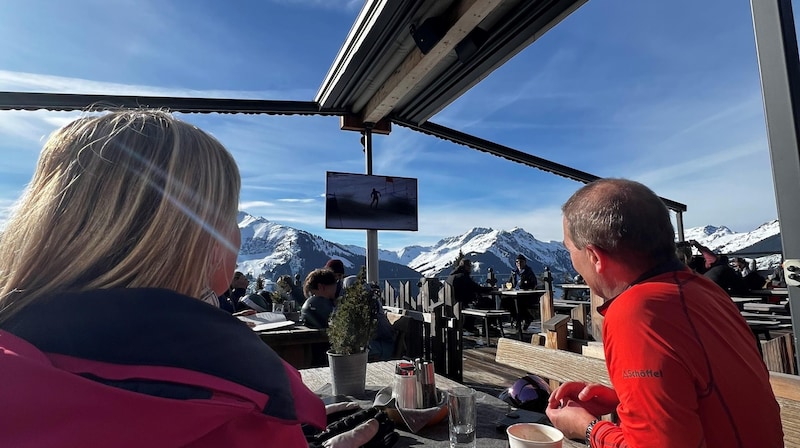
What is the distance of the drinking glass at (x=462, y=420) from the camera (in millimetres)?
1209

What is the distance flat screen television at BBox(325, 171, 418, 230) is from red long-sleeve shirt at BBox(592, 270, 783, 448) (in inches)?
224

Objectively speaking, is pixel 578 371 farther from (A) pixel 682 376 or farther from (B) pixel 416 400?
(A) pixel 682 376

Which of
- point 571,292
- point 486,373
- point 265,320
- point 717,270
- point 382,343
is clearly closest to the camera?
point 382,343

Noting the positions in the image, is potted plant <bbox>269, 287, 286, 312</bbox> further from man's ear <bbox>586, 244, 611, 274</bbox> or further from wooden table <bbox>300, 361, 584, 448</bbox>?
man's ear <bbox>586, 244, 611, 274</bbox>

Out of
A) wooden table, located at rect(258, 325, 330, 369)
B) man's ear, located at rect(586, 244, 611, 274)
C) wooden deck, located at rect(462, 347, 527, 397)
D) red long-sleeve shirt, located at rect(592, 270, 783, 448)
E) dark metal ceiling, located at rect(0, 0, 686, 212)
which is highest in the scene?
dark metal ceiling, located at rect(0, 0, 686, 212)

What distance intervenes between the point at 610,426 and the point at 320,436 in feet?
2.40

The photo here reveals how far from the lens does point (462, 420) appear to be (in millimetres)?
1226

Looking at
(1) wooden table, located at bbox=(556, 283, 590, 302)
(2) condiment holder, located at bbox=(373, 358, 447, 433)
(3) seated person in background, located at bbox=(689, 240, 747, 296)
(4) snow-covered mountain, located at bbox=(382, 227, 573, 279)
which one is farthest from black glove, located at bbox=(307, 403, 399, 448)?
(4) snow-covered mountain, located at bbox=(382, 227, 573, 279)

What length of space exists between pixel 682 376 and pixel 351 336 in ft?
3.72

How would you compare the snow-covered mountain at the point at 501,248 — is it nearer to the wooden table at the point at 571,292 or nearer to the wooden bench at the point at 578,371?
the wooden table at the point at 571,292

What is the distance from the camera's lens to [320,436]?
45.7 inches

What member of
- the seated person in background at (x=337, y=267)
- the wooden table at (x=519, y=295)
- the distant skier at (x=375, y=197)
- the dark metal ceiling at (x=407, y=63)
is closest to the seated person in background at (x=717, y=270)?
the wooden table at (x=519, y=295)

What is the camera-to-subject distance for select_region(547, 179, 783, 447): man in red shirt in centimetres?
88

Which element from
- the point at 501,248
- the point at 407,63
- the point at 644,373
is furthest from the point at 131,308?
the point at 501,248
